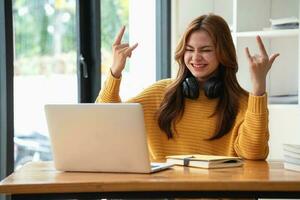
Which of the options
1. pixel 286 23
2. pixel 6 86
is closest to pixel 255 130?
pixel 6 86

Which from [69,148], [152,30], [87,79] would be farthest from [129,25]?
[69,148]

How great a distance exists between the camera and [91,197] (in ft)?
5.29

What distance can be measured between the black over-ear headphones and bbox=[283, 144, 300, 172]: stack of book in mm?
538

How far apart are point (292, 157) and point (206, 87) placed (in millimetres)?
626

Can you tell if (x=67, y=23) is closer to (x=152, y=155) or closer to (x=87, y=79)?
(x=87, y=79)

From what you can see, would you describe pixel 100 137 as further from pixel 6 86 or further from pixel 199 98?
pixel 6 86

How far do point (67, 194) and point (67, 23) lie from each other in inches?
70.1

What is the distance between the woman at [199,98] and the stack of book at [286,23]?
1.15 m

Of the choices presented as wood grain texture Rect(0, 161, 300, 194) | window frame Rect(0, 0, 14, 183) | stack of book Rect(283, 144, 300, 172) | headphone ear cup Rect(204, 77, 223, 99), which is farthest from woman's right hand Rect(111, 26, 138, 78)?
stack of book Rect(283, 144, 300, 172)

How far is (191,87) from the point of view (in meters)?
2.28

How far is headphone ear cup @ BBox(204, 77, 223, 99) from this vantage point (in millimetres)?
2270

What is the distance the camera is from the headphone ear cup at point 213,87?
2270mm

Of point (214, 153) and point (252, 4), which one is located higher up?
point (252, 4)

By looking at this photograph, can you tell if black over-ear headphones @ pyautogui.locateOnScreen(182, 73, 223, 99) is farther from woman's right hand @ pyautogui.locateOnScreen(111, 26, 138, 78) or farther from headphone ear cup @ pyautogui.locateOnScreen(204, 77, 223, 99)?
woman's right hand @ pyautogui.locateOnScreen(111, 26, 138, 78)
